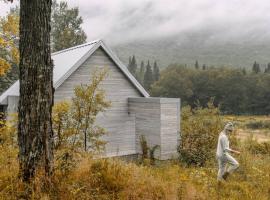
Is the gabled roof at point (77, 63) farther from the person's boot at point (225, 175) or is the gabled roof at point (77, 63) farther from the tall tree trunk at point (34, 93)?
the tall tree trunk at point (34, 93)

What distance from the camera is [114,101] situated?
17000 millimetres

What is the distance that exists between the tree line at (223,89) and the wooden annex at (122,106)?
61.1 meters

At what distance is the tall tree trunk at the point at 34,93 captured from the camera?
14.1 ft

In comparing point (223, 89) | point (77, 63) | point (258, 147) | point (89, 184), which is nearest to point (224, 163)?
point (89, 184)

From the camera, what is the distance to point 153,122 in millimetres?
16453

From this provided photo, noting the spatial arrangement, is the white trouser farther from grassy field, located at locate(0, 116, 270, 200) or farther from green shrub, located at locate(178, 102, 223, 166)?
green shrub, located at locate(178, 102, 223, 166)

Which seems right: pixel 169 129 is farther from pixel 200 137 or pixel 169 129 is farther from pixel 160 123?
pixel 200 137

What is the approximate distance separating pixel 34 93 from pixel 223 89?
8136 cm

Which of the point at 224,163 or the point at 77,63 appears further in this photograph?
the point at 77,63

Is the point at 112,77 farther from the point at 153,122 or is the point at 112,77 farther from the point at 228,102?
the point at 228,102

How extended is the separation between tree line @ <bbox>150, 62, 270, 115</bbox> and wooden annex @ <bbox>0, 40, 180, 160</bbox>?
61059mm

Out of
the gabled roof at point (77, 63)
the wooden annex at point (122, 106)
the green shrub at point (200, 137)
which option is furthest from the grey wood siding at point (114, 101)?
the green shrub at point (200, 137)

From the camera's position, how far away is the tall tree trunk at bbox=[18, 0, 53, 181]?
430 cm

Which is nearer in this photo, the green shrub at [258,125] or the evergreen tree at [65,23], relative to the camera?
the evergreen tree at [65,23]
